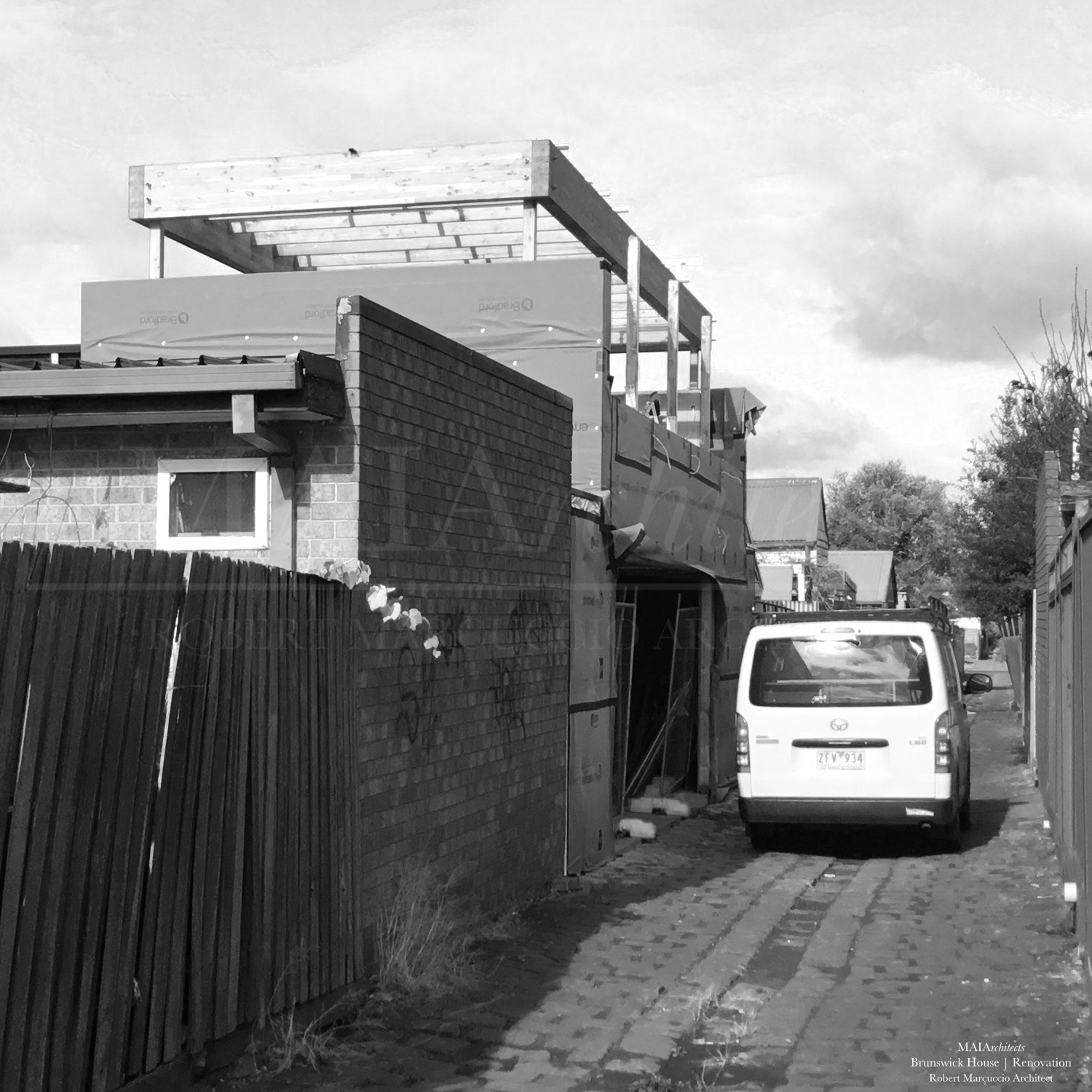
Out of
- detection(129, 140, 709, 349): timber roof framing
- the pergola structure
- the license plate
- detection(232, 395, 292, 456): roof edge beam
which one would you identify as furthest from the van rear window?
detection(232, 395, 292, 456): roof edge beam

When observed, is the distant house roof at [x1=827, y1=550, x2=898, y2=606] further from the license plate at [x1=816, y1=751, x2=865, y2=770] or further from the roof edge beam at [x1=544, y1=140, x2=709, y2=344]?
the license plate at [x1=816, y1=751, x2=865, y2=770]

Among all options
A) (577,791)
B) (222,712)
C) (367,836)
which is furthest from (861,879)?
(222,712)

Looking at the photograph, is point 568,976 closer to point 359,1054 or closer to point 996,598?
point 359,1054

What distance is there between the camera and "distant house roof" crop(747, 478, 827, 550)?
54500mm

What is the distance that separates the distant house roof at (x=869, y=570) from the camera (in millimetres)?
65438

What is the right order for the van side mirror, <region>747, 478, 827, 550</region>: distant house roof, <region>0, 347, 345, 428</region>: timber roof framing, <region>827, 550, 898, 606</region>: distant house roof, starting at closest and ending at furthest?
1. <region>0, 347, 345, 428</region>: timber roof framing
2. the van side mirror
3. <region>747, 478, 827, 550</region>: distant house roof
4. <region>827, 550, 898, 606</region>: distant house roof

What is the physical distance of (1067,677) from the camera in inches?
381

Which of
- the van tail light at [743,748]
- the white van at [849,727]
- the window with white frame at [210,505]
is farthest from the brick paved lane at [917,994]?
the window with white frame at [210,505]

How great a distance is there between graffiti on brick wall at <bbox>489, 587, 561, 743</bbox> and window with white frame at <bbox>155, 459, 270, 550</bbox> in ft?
6.72

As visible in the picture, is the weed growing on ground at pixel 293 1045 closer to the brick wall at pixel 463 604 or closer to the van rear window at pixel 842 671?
the brick wall at pixel 463 604

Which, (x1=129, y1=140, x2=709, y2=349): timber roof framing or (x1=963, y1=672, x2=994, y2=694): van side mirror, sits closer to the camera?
(x1=129, y1=140, x2=709, y2=349): timber roof framing

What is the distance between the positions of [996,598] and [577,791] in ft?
65.1

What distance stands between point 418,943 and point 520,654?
2533 mm

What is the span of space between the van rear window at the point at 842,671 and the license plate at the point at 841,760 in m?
0.40
